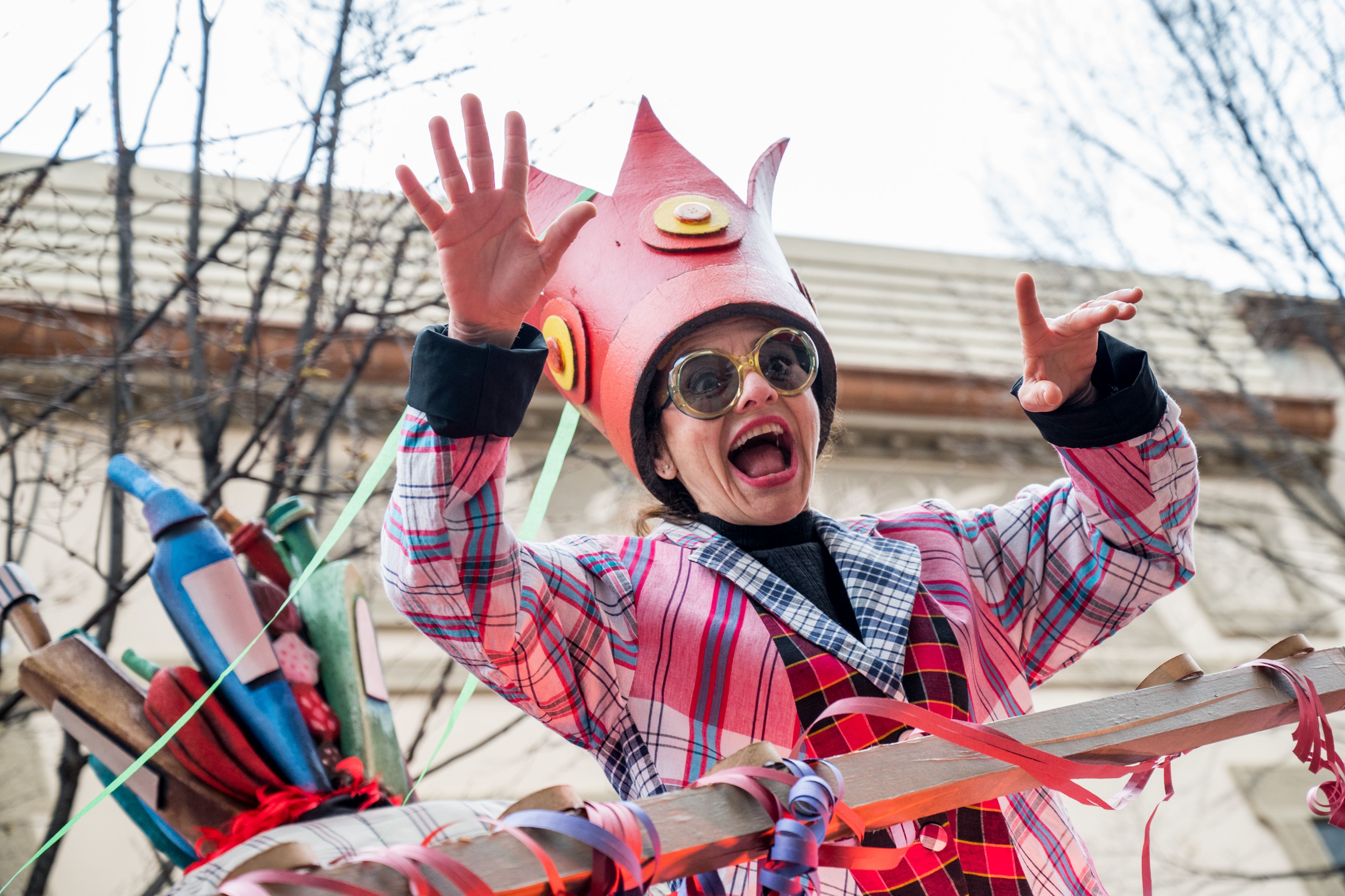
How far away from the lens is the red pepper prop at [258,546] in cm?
213

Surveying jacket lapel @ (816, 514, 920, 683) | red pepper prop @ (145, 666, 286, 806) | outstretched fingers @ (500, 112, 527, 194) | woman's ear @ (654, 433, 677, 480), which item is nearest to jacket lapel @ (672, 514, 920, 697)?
jacket lapel @ (816, 514, 920, 683)

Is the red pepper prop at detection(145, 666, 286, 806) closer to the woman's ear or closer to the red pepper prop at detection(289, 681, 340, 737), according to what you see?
the red pepper prop at detection(289, 681, 340, 737)

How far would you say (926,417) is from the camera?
5871 mm

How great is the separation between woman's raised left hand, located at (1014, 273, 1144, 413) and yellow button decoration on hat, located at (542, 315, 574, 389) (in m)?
0.70

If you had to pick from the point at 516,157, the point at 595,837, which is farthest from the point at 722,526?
the point at 595,837

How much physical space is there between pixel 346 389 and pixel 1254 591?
507cm

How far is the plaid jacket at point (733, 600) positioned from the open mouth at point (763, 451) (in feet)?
0.40

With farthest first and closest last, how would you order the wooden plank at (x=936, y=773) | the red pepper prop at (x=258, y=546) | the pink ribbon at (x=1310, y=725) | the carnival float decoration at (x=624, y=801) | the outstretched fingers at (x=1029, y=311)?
the red pepper prop at (x=258, y=546)
the outstretched fingers at (x=1029, y=311)
the pink ribbon at (x=1310, y=725)
the carnival float decoration at (x=624, y=801)
the wooden plank at (x=936, y=773)

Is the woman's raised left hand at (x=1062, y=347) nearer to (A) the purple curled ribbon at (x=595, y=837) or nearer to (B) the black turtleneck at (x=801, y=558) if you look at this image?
(B) the black turtleneck at (x=801, y=558)

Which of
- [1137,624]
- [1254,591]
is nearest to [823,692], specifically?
[1137,624]

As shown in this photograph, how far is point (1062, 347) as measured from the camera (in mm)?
1586

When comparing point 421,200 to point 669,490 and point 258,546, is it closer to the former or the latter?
point 669,490

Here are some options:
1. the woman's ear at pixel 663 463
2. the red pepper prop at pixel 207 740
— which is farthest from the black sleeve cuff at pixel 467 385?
the red pepper prop at pixel 207 740

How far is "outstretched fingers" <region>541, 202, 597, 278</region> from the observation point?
4.42 ft
